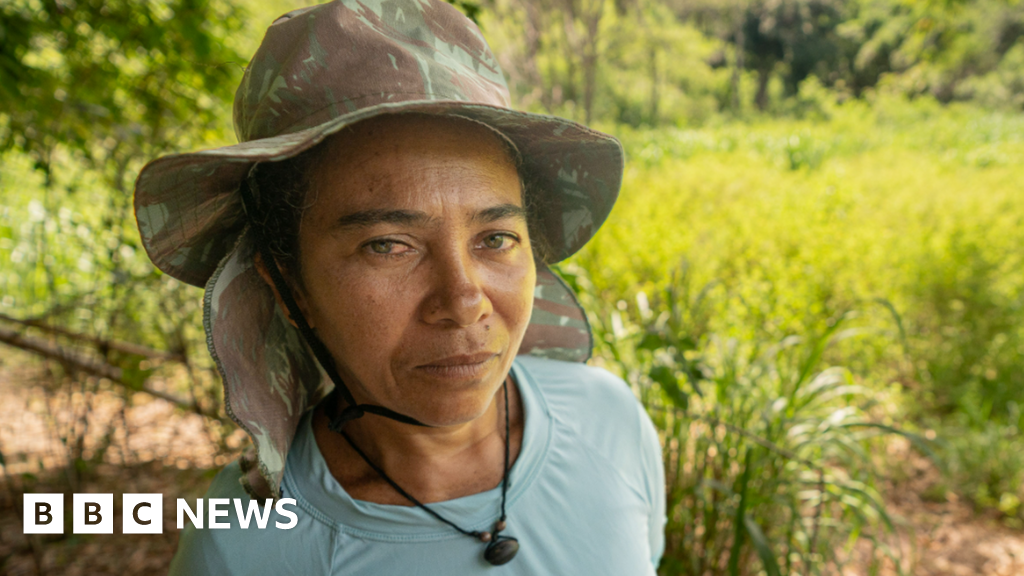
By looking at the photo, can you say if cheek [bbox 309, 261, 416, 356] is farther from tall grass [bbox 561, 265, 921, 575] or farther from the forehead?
tall grass [bbox 561, 265, 921, 575]

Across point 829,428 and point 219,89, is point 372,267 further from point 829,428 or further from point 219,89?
point 219,89

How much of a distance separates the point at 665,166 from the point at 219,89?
8557 mm

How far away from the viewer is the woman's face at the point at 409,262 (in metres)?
0.86

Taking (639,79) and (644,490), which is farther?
(639,79)

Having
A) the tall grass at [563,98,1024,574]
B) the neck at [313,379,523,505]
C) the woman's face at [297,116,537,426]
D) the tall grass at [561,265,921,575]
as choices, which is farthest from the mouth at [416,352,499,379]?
the tall grass at [561,265,921,575]

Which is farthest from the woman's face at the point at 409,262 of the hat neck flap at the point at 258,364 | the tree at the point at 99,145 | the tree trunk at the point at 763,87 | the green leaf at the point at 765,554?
the tree trunk at the point at 763,87

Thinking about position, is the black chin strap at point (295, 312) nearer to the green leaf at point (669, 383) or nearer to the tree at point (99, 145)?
the green leaf at point (669, 383)

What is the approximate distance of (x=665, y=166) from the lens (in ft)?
33.5

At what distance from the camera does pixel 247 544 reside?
0.90m

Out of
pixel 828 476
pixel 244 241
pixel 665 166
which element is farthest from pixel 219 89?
pixel 665 166

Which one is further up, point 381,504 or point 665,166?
point 665,166

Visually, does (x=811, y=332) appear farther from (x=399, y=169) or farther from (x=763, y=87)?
(x=763, y=87)

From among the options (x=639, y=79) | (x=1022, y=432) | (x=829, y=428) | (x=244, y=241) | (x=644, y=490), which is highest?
(x=639, y=79)

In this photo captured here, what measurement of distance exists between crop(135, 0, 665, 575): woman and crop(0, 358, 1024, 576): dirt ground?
2174 millimetres
